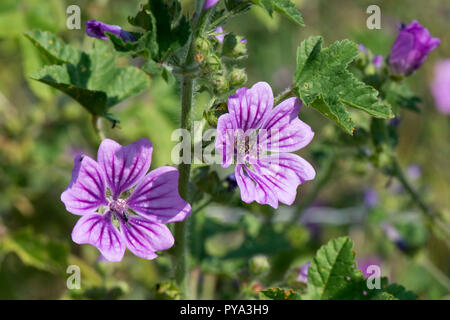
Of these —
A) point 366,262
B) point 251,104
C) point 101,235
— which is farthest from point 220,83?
point 366,262

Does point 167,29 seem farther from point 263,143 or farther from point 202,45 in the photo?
point 263,143

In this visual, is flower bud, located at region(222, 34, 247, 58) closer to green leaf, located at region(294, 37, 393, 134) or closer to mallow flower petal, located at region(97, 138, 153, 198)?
green leaf, located at region(294, 37, 393, 134)

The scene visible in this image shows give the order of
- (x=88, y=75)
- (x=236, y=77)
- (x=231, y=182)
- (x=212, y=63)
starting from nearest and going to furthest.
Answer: (x=212, y=63) → (x=236, y=77) → (x=231, y=182) → (x=88, y=75)

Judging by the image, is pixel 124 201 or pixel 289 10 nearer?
pixel 289 10

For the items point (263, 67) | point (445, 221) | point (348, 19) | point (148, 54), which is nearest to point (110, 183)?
point (148, 54)

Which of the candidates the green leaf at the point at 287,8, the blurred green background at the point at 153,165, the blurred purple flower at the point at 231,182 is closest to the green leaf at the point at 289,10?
the green leaf at the point at 287,8

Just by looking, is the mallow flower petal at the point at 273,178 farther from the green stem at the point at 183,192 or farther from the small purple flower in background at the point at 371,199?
the small purple flower in background at the point at 371,199

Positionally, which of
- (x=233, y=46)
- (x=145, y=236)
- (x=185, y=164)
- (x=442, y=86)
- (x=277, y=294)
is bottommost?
(x=277, y=294)
